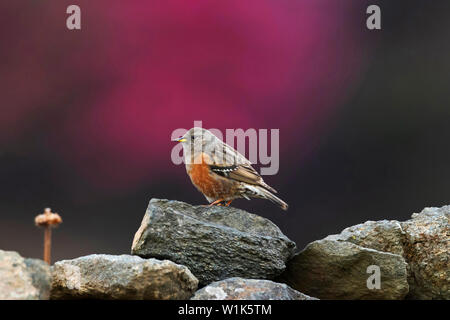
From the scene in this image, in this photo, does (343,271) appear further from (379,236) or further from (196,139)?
(196,139)

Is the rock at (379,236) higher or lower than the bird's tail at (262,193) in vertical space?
lower

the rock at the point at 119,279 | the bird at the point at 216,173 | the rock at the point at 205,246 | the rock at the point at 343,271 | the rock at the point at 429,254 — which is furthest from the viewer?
the bird at the point at 216,173

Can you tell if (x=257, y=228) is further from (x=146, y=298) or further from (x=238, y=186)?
(x=146, y=298)

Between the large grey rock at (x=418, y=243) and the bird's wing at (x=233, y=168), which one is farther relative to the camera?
the bird's wing at (x=233, y=168)

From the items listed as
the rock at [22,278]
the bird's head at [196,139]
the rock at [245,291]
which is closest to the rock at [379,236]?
the rock at [245,291]

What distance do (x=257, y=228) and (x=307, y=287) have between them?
1.91 ft

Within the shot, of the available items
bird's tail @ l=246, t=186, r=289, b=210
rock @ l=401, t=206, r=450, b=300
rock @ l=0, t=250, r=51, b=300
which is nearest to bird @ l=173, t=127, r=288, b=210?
bird's tail @ l=246, t=186, r=289, b=210

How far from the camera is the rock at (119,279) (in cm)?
319

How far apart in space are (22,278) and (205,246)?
47.9 inches

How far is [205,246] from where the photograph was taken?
3729 mm

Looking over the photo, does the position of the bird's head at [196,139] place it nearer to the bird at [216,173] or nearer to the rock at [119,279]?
the bird at [216,173]

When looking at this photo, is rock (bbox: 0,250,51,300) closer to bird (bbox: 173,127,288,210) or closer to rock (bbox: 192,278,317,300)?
rock (bbox: 192,278,317,300)

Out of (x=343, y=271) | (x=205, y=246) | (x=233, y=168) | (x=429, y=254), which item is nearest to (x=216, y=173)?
(x=233, y=168)

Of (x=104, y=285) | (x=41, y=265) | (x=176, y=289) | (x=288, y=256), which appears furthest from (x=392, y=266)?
(x=41, y=265)
